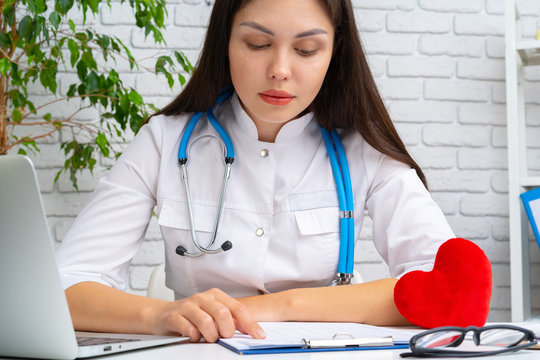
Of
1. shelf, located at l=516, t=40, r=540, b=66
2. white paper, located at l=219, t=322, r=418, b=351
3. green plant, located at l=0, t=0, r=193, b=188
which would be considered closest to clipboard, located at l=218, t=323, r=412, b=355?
white paper, located at l=219, t=322, r=418, b=351

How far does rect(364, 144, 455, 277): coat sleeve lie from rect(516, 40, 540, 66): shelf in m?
1.03

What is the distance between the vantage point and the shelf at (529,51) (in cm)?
206

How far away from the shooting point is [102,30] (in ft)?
7.43

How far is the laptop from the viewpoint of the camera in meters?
0.54

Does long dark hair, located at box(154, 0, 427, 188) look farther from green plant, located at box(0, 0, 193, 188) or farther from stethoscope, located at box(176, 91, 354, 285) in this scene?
green plant, located at box(0, 0, 193, 188)

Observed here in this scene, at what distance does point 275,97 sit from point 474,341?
2.12 ft

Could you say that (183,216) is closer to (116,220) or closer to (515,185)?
(116,220)

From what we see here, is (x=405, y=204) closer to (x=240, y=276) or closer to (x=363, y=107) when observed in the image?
(x=363, y=107)

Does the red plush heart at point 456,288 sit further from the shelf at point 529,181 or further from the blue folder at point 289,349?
the shelf at point 529,181

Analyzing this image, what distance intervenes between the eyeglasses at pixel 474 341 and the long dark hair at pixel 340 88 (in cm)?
65

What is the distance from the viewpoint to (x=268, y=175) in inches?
51.3

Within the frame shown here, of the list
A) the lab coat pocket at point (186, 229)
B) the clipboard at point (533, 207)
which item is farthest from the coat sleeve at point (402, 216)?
the clipboard at point (533, 207)

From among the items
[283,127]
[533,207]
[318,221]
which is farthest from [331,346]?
[533,207]

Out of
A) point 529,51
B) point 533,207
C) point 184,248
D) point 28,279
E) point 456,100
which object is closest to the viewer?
point 28,279
